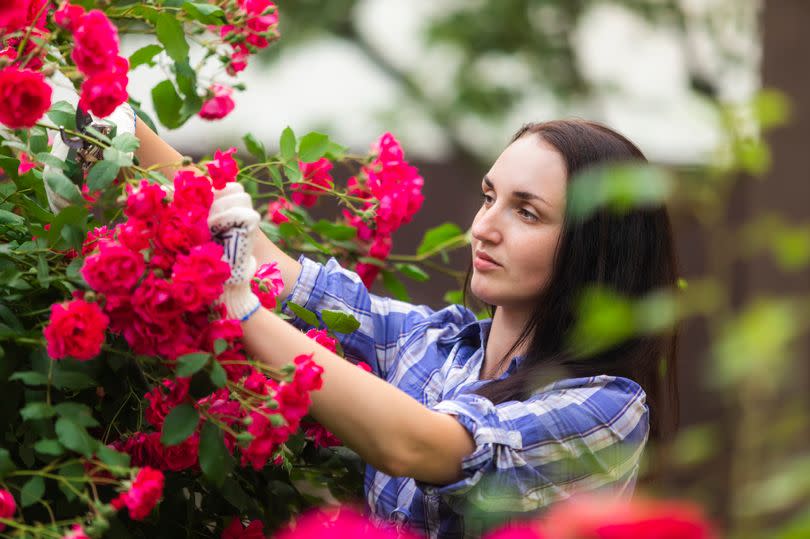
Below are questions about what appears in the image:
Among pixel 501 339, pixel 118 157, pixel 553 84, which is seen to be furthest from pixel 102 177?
pixel 553 84

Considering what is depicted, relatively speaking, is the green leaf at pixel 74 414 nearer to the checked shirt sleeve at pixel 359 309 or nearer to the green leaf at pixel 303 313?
the green leaf at pixel 303 313

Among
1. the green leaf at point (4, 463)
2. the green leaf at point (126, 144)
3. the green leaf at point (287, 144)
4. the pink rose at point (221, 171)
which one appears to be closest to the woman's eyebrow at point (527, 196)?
the green leaf at point (287, 144)

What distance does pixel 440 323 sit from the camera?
1.79 meters

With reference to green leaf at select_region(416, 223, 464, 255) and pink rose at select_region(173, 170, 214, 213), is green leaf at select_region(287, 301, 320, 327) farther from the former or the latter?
green leaf at select_region(416, 223, 464, 255)

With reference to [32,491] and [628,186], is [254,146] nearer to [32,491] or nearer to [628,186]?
[32,491]

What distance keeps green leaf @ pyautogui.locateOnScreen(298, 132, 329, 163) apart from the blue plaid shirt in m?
0.17

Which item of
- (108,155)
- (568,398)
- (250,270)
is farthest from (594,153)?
(108,155)

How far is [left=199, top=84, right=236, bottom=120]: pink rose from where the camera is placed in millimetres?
1488

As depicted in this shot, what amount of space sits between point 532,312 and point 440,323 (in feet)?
0.76

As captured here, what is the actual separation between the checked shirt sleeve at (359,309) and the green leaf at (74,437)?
60cm

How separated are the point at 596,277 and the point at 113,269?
779mm

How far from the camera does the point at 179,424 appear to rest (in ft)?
3.65

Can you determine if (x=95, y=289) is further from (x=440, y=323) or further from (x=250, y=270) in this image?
(x=440, y=323)

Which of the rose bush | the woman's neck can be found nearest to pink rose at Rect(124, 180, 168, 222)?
the rose bush
